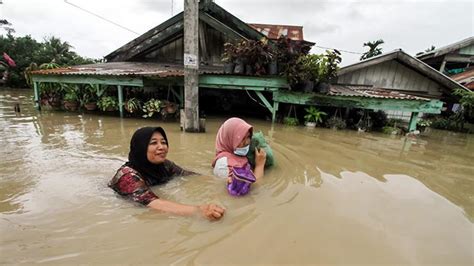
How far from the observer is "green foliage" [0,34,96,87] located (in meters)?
24.0

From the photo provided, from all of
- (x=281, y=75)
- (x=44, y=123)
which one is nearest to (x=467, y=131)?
(x=281, y=75)

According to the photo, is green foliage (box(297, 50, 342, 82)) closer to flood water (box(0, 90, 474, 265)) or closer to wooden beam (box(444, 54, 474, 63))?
flood water (box(0, 90, 474, 265))

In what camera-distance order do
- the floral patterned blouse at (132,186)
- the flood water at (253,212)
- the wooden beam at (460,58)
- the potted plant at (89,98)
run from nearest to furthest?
1. the flood water at (253,212)
2. the floral patterned blouse at (132,186)
3. the potted plant at (89,98)
4. the wooden beam at (460,58)

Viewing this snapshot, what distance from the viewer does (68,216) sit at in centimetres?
236

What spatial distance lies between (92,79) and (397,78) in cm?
1152

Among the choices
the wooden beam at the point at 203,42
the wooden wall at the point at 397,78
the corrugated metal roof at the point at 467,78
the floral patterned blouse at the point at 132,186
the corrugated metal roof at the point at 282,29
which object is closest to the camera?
the floral patterned blouse at the point at 132,186

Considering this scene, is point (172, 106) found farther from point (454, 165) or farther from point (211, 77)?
point (454, 165)

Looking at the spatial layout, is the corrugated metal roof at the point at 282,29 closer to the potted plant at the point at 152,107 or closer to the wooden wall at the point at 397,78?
the wooden wall at the point at 397,78

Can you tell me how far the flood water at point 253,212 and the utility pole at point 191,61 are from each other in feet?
4.84

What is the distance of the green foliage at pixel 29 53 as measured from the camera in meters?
24.0

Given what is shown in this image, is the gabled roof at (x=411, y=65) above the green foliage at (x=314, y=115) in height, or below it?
above

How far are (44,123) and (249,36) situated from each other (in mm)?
7204

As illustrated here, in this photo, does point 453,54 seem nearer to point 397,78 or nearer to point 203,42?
point 397,78

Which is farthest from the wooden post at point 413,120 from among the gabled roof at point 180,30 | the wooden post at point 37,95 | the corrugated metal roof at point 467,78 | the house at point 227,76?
the wooden post at point 37,95
